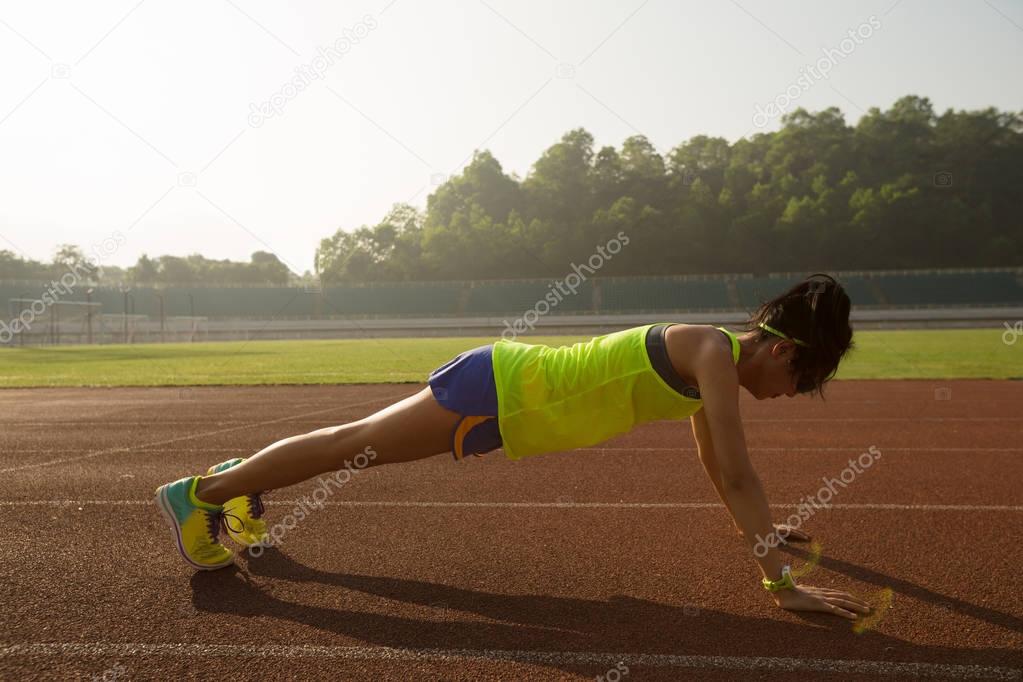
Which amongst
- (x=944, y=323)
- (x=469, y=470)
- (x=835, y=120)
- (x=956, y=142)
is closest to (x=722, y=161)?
(x=835, y=120)

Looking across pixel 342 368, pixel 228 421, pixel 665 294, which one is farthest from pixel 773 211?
pixel 228 421

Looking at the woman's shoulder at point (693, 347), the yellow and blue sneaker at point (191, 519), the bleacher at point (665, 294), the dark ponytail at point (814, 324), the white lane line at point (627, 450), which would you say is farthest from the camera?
the bleacher at point (665, 294)

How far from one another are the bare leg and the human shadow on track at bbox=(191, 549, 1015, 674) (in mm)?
592

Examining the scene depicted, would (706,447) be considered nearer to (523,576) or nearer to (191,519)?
(523,576)

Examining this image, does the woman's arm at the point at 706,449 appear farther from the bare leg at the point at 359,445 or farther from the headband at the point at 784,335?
the bare leg at the point at 359,445

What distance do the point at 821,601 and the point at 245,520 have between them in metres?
3.01

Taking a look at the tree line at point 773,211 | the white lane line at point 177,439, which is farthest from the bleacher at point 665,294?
the white lane line at point 177,439

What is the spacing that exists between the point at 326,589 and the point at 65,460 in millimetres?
5198

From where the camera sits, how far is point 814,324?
3438mm

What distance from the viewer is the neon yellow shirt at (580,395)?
3451mm

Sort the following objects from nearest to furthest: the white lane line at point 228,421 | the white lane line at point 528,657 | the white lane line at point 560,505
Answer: the white lane line at point 528,657, the white lane line at point 560,505, the white lane line at point 228,421

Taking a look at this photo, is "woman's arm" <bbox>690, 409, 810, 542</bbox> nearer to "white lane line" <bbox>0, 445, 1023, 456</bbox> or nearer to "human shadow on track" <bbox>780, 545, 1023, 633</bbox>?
"human shadow on track" <bbox>780, 545, 1023, 633</bbox>

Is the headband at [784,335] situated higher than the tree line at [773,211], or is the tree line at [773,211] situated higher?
the tree line at [773,211]

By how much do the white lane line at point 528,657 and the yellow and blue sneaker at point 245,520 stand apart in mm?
1066
